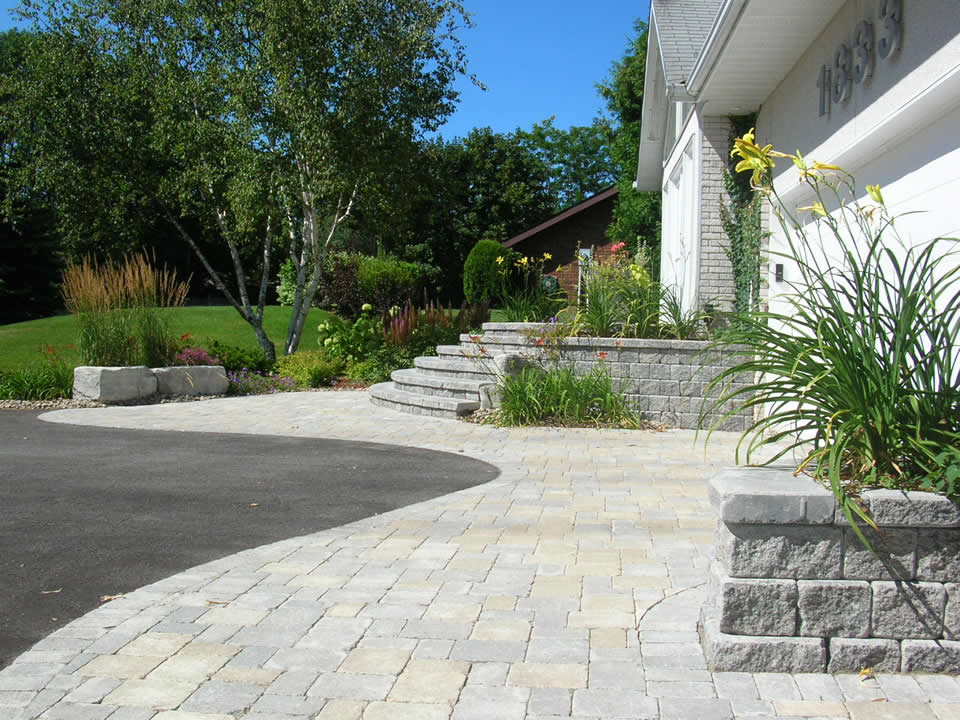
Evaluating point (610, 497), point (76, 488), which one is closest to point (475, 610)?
point (610, 497)

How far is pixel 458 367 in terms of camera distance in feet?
37.9

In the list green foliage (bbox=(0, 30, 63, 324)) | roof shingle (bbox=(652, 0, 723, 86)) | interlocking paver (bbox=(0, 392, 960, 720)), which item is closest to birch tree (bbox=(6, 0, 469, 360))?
roof shingle (bbox=(652, 0, 723, 86))

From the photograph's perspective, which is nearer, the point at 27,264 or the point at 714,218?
the point at 714,218

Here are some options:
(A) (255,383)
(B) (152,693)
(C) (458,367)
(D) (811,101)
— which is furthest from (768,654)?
(A) (255,383)

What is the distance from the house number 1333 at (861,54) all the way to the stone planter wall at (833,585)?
13.8 feet

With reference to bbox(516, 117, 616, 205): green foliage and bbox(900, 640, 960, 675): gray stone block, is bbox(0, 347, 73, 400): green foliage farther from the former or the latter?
bbox(516, 117, 616, 205): green foliage

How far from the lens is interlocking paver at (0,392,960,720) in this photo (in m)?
2.92

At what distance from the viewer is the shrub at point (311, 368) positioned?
47.6ft

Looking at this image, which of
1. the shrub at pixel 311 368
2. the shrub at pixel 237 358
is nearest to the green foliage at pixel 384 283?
the shrub at pixel 311 368

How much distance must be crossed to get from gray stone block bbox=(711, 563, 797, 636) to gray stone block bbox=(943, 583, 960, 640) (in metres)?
0.54

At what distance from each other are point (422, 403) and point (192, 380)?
3.83 metres

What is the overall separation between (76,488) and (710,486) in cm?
502

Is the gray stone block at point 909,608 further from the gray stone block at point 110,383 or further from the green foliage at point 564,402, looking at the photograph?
the gray stone block at point 110,383

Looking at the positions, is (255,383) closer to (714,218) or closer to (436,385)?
(436,385)
